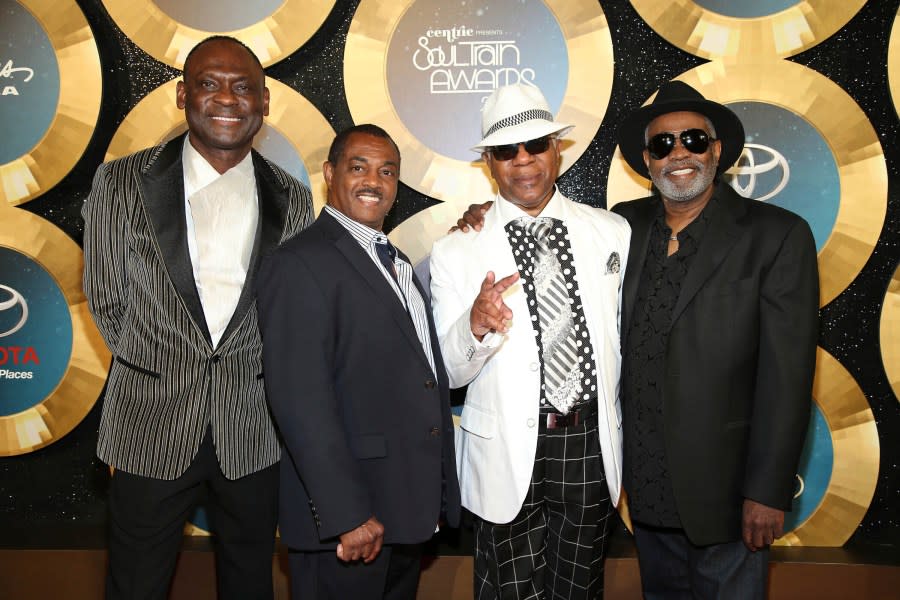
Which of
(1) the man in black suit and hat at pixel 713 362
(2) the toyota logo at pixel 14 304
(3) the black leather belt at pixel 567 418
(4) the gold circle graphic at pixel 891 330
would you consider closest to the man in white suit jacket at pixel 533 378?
(3) the black leather belt at pixel 567 418

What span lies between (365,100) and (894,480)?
274cm

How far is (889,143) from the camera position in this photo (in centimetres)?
289

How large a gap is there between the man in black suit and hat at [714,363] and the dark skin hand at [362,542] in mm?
864

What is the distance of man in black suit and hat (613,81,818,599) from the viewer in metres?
2.03

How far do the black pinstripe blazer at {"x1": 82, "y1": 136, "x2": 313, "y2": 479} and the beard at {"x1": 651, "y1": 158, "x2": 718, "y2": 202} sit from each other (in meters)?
1.28

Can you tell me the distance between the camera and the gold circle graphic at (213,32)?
2.90 m

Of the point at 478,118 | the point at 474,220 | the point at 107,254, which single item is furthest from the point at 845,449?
the point at 107,254

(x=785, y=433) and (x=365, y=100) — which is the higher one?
(x=365, y=100)

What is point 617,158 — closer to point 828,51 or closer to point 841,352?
point 828,51

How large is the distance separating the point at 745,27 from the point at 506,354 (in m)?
1.79

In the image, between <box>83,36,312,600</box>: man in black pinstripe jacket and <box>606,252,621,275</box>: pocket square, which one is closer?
<box>83,36,312,600</box>: man in black pinstripe jacket

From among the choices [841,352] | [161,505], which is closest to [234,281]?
[161,505]

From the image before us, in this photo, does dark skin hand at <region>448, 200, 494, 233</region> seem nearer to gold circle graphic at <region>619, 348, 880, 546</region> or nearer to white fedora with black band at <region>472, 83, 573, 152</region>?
white fedora with black band at <region>472, 83, 573, 152</region>

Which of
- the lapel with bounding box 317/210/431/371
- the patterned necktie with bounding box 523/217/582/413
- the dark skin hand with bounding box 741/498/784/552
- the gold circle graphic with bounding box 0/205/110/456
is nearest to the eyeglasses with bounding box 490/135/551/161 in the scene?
the patterned necktie with bounding box 523/217/582/413
